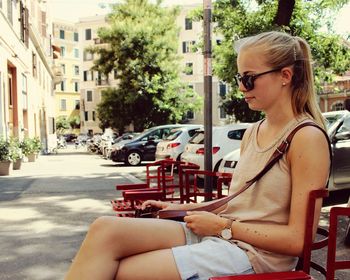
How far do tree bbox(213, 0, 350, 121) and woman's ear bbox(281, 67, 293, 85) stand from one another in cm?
1309

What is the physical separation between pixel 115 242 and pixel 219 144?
896cm

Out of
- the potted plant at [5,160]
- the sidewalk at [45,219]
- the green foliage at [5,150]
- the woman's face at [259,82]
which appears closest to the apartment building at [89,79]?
the green foliage at [5,150]

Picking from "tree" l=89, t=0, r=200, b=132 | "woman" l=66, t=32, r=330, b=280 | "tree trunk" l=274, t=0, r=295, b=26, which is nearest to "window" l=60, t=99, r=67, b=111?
"tree" l=89, t=0, r=200, b=132

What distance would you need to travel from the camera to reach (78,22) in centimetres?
6219

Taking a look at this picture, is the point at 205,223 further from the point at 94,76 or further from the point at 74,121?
the point at 74,121

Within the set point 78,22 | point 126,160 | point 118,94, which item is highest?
point 78,22

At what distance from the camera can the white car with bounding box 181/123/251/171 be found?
1068cm

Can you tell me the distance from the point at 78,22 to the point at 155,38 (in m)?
34.1

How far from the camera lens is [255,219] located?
78.8 inches

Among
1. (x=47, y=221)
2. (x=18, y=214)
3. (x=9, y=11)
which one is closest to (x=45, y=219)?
(x=47, y=221)

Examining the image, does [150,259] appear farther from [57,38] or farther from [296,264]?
[57,38]

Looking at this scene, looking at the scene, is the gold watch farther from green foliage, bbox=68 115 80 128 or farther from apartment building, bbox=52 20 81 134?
apartment building, bbox=52 20 81 134

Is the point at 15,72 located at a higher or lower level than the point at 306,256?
higher

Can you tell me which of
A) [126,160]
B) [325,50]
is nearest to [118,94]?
[126,160]
